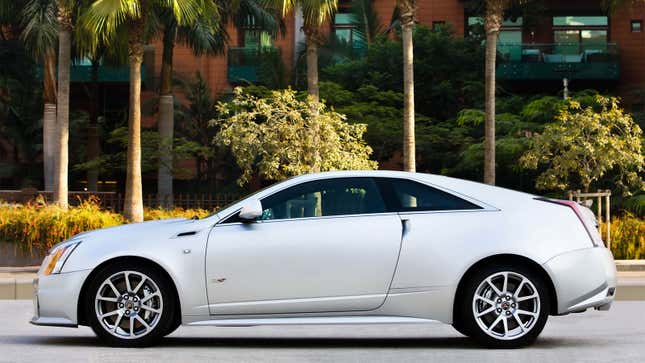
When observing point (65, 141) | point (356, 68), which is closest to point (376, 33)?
point (356, 68)

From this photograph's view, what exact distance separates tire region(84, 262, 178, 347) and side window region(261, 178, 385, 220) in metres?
1.07

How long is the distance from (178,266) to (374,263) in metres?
1.64

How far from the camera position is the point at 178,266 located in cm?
997

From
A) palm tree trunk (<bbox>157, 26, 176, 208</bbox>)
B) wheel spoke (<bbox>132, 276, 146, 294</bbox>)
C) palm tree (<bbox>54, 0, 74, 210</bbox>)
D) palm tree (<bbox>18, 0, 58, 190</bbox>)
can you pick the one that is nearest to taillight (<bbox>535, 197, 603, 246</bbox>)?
wheel spoke (<bbox>132, 276, 146, 294</bbox>)

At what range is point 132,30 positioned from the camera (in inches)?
1032

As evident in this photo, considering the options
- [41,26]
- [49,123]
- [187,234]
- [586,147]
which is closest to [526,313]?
[187,234]

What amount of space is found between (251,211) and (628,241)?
50.8ft

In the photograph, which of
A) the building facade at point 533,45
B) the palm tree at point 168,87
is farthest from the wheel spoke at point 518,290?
the building facade at point 533,45

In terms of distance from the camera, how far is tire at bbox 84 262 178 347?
9.98 m

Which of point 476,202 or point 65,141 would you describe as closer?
point 476,202

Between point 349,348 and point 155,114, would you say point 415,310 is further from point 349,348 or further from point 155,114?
point 155,114

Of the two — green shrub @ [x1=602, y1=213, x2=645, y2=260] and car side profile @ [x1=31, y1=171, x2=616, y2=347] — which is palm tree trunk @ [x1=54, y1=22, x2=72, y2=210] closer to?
green shrub @ [x1=602, y1=213, x2=645, y2=260]

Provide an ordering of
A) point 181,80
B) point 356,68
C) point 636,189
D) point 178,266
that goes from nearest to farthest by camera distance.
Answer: point 178,266, point 636,189, point 356,68, point 181,80

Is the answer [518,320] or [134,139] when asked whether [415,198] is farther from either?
[134,139]
